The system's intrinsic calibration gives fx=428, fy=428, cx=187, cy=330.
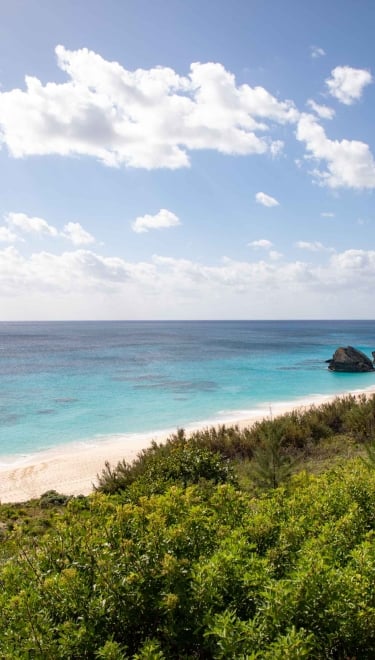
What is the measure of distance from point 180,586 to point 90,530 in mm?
1104

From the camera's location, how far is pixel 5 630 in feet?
10.2

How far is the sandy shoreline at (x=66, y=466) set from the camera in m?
15.3

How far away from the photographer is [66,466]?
1833 centimetres

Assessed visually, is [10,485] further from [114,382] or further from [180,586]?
[114,382]

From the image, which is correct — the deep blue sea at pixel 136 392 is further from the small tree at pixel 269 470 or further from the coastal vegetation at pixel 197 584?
the coastal vegetation at pixel 197 584

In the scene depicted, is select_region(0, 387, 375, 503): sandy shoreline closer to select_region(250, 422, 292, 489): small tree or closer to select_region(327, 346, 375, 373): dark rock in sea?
select_region(250, 422, 292, 489): small tree

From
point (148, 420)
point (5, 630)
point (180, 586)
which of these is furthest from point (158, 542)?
point (148, 420)

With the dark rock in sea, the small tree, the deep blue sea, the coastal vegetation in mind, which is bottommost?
the deep blue sea

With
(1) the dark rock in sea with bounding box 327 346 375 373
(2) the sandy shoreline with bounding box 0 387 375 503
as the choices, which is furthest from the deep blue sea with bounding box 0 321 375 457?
(1) the dark rock in sea with bounding box 327 346 375 373

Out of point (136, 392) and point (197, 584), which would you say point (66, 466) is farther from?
point (136, 392)

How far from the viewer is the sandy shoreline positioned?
15320 mm

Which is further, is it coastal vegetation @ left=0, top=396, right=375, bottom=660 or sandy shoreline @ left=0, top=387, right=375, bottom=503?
sandy shoreline @ left=0, top=387, right=375, bottom=503

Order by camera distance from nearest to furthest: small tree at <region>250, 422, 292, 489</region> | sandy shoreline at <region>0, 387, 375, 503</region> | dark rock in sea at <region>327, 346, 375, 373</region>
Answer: small tree at <region>250, 422, 292, 489</region>, sandy shoreline at <region>0, 387, 375, 503</region>, dark rock in sea at <region>327, 346, 375, 373</region>

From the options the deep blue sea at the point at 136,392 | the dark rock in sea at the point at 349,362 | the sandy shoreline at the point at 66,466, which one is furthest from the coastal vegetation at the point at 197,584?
the dark rock in sea at the point at 349,362
